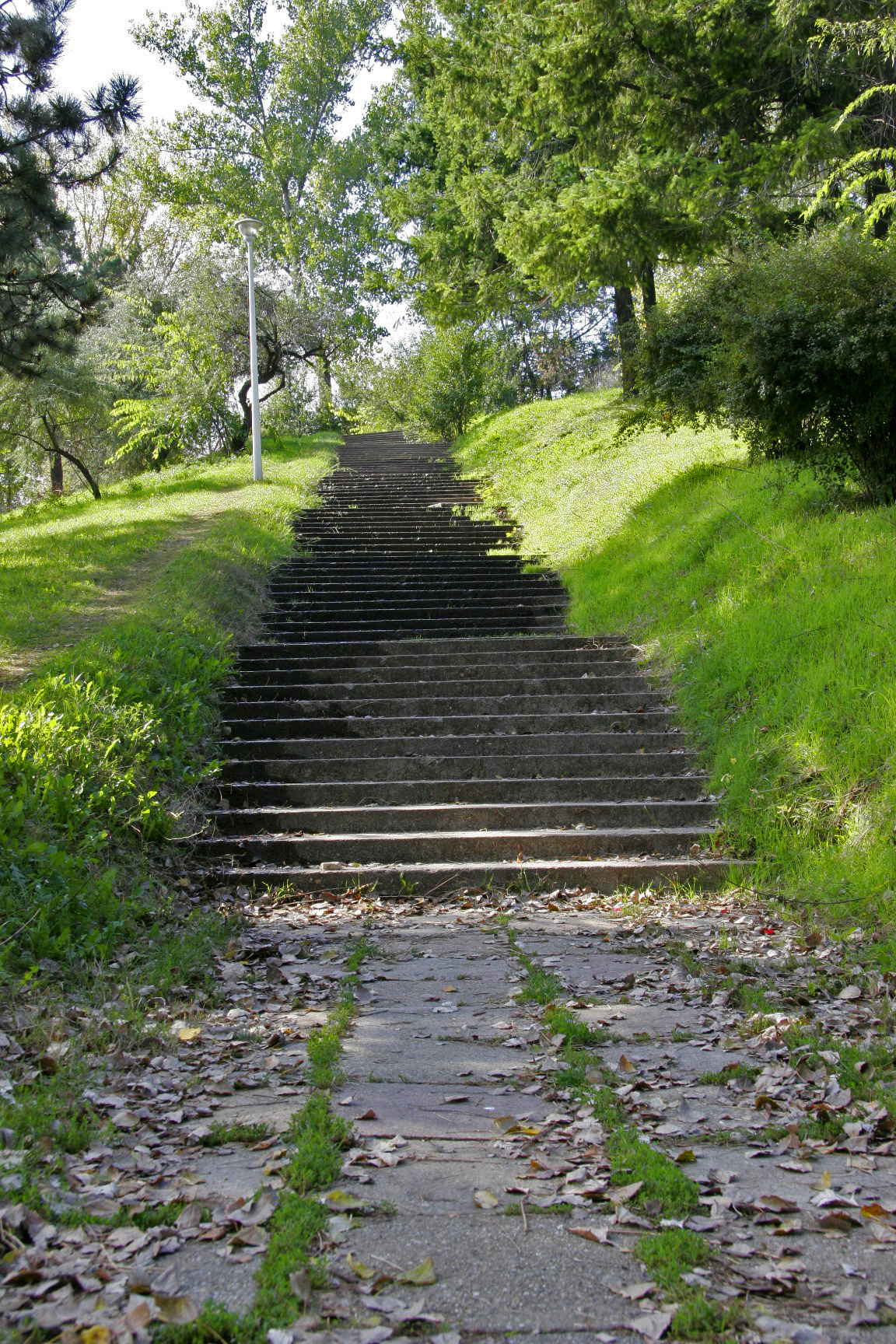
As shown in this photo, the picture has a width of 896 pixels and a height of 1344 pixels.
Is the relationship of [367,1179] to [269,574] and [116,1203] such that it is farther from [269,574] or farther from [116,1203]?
[269,574]

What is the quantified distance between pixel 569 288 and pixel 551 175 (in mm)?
5258

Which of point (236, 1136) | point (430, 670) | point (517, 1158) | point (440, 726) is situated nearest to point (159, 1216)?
point (236, 1136)

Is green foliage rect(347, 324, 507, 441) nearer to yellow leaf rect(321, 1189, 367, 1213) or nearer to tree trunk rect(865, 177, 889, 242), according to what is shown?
tree trunk rect(865, 177, 889, 242)

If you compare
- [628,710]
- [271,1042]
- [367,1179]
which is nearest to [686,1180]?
[367,1179]

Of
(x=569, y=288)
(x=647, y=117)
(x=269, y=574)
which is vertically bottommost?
(x=269, y=574)

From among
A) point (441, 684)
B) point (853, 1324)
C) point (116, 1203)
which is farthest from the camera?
point (441, 684)

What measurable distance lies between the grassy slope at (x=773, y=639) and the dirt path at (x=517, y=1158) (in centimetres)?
103

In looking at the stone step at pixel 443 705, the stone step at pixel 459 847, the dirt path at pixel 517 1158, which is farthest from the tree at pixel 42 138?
the dirt path at pixel 517 1158

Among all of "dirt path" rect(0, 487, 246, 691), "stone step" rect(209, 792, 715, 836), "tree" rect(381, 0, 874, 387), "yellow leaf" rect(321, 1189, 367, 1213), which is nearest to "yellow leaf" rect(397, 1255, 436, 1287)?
"yellow leaf" rect(321, 1189, 367, 1213)

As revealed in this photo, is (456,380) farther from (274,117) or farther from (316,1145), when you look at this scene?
(316,1145)

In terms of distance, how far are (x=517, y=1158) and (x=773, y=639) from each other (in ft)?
17.5

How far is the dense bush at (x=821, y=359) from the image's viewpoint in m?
7.78

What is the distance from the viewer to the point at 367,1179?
9.27ft

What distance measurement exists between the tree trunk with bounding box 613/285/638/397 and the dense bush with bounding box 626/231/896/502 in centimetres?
319
